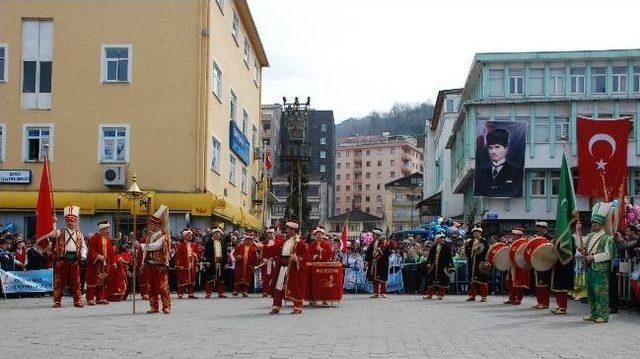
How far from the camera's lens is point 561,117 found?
4859cm

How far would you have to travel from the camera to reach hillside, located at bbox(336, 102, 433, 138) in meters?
155

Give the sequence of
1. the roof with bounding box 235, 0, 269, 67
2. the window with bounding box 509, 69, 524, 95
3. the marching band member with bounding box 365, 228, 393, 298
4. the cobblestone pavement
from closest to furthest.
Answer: the cobblestone pavement, the marching band member with bounding box 365, 228, 393, 298, the roof with bounding box 235, 0, 269, 67, the window with bounding box 509, 69, 524, 95

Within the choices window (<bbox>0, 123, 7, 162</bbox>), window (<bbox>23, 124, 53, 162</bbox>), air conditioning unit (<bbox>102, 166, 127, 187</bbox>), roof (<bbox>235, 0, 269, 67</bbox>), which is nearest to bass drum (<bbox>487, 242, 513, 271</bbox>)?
air conditioning unit (<bbox>102, 166, 127, 187</bbox>)

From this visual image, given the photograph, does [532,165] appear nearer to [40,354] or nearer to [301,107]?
[301,107]

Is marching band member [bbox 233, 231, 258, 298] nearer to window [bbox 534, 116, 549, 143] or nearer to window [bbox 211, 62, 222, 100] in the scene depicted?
window [bbox 211, 62, 222, 100]

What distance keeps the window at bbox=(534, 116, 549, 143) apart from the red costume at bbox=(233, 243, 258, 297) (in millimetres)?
28938

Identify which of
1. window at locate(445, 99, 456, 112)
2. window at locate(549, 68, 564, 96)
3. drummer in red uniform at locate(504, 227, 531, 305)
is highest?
window at locate(445, 99, 456, 112)

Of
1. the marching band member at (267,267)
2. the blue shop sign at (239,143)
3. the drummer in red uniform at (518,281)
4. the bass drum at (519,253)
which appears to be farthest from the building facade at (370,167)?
the bass drum at (519,253)

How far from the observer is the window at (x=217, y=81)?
112ft

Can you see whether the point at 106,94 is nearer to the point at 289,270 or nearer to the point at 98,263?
the point at 98,263

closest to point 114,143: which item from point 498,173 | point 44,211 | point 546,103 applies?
point 44,211

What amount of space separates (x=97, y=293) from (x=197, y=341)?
9.43 metres

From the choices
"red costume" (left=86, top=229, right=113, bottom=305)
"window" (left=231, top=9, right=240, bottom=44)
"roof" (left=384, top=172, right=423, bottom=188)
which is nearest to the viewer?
"red costume" (left=86, top=229, right=113, bottom=305)

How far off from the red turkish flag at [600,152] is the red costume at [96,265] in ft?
70.7
